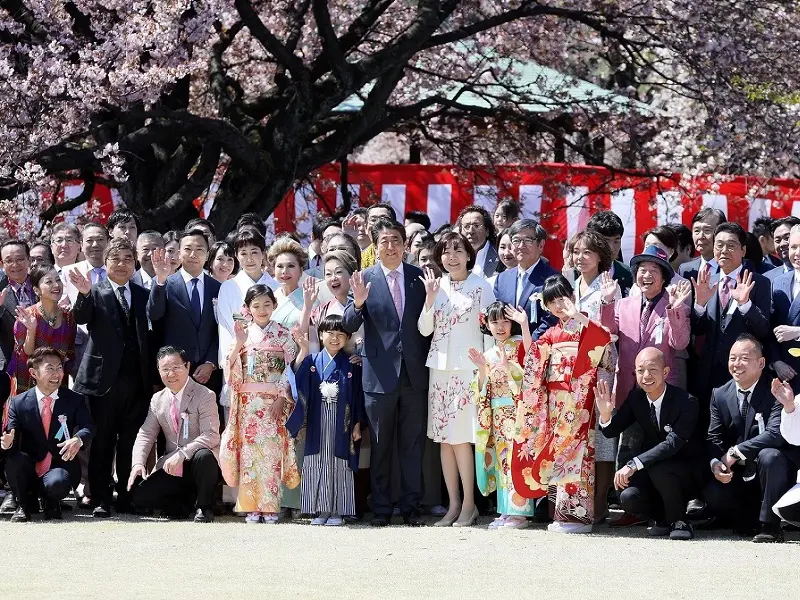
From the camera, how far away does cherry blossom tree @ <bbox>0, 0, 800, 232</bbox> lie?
10.6 metres

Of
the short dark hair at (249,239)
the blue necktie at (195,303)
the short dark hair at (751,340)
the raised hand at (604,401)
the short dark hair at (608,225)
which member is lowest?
the raised hand at (604,401)

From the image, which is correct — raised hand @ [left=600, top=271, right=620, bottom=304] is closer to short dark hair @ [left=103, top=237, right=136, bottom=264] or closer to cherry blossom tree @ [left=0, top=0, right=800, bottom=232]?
short dark hair @ [left=103, top=237, right=136, bottom=264]

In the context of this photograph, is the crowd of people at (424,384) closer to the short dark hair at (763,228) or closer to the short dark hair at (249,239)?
the short dark hair at (249,239)

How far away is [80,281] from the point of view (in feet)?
25.3

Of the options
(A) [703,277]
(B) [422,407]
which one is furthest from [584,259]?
(B) [422,407]

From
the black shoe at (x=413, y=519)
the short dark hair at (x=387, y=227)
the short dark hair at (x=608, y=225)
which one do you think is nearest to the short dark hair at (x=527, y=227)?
the short dark hair at (x=608, y=225)

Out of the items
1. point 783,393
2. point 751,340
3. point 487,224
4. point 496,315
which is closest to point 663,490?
point 783,393

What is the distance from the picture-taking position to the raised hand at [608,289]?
7.34 meters

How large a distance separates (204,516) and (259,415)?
2.13 ft

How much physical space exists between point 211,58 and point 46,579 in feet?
25.2

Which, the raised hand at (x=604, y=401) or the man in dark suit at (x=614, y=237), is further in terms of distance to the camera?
the man in dark suit at (x=614, y=237)

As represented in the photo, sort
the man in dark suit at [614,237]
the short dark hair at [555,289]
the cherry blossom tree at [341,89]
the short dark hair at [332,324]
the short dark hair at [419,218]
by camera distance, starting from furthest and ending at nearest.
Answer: the cherry blossom tree at [341,89], the short dark hair at [419,218], the man in dark suit at [614,237], the short dark hair at [332,324], the short dark hair at [555,289]

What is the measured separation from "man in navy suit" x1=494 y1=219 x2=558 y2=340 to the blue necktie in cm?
183

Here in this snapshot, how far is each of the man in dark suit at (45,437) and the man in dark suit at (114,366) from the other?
197 mm
